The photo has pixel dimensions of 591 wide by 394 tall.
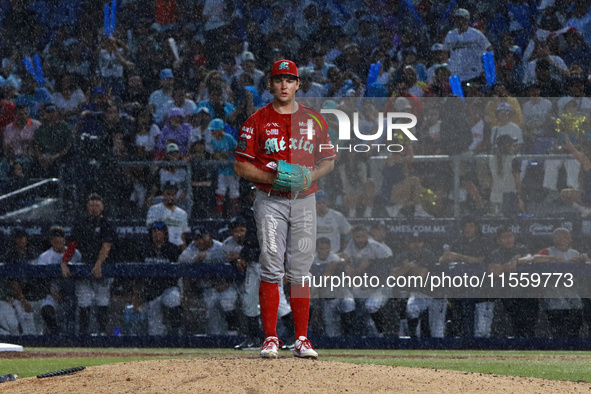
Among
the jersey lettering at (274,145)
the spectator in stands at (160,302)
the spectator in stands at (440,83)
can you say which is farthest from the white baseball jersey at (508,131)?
the jersey lettering at (274,145)

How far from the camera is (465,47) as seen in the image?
11.5 metres

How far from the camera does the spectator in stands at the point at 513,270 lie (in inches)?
363

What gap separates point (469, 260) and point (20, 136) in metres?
6.05

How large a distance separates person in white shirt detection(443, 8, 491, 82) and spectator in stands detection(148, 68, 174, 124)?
12.5ft

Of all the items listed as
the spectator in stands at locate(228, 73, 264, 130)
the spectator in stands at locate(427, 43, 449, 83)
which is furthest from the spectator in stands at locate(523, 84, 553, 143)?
the spectator in stands at locate(228, 73, 264, 130)

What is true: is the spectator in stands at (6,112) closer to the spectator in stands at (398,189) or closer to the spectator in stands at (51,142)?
the spectator in stands at (51,142)

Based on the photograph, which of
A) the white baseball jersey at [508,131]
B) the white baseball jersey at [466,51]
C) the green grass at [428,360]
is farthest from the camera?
the white baseball jersey at [466,51]

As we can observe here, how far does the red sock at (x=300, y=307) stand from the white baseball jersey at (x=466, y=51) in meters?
6.41

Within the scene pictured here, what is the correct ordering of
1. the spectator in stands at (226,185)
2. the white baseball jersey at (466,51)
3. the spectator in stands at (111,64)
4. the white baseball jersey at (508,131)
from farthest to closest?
the spectator in stands at (111,64) → the white baseball jersey at (466,51) → the spectator in stands at (226,185) → the white baseball jersey at (508,131)

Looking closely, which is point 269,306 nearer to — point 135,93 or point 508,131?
point 508,131

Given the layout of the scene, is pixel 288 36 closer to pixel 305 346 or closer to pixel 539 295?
pixel 539 295

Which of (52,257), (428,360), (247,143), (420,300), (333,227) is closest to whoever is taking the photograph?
(247,143)

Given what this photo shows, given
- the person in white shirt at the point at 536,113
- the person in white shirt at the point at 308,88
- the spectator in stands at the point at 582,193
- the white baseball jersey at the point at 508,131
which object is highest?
the person in white shirt at the point at 308,88

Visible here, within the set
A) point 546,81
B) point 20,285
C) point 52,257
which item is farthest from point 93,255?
point 546,81
